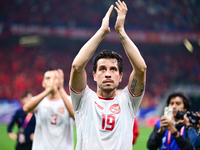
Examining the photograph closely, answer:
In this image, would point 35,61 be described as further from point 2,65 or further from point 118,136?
point 118,136

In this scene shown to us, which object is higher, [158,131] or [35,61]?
[35,61]

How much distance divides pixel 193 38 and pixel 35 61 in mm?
16071

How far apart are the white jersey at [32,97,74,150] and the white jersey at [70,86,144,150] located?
5.78ft

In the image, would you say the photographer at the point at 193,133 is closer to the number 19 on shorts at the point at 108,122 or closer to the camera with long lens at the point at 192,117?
the camera with long lens at the point at 192,117

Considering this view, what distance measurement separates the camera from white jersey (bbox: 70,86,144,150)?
8.21 ft

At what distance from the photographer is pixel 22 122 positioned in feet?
19.5

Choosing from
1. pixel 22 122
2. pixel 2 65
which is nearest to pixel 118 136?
pixel 22 122

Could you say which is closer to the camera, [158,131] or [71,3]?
[158,131]

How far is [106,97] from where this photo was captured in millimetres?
2709

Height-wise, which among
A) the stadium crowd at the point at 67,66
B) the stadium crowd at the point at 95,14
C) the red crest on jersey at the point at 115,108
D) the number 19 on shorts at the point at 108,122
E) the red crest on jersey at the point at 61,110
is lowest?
the number 19 on shorts at the point at 108,122

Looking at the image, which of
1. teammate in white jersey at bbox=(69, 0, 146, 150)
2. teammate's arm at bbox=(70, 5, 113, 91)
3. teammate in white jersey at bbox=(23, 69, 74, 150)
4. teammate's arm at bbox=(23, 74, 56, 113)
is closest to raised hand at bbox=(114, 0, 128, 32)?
teammate in white jersey at bbox=(69, 0, 146, 150)

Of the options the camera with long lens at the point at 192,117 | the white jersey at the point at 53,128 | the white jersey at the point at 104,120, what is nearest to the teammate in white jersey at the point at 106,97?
the white jersey at the point at 104,120

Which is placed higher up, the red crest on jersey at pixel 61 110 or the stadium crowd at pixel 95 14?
the stadium crowd at pixel 95 14

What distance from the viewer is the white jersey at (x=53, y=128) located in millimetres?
4211
